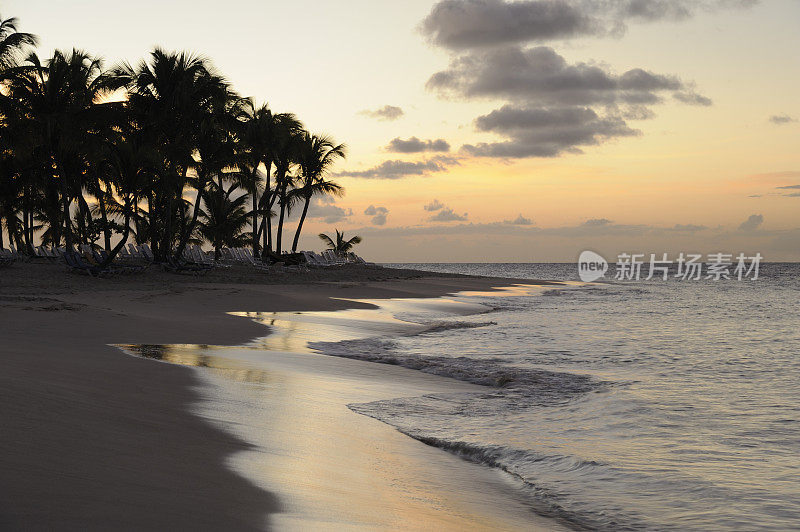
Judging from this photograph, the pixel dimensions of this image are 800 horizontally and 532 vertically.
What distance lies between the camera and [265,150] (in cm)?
3672

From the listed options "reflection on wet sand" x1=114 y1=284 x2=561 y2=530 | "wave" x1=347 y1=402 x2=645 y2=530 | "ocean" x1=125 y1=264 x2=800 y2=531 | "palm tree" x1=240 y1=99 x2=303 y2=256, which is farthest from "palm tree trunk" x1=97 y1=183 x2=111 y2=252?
"wave" x1=347 y1=402 x2=645 y2=530

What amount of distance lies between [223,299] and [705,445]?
1571cm

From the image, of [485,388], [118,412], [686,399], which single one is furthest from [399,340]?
[118,412]

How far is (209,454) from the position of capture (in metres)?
4.28

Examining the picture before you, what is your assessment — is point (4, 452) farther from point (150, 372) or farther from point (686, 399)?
point (686, 399)

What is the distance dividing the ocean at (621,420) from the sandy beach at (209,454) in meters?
0.48

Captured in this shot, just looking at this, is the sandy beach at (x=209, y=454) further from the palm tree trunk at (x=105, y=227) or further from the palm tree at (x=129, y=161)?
the palm tree trunk at (x=105, y=227)

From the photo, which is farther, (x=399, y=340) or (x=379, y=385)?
(x=399, y=340)

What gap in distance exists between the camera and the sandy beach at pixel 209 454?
311cm

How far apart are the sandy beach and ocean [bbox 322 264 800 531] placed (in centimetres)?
48

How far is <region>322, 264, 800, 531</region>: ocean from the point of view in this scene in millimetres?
4355

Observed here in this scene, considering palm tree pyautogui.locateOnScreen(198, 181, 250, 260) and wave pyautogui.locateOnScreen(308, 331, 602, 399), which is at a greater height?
palm tree pyautogui.locateOnScreen(198, 181, 250, 260)

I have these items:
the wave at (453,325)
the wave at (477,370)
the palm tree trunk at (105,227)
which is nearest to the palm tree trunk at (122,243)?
the palm tree trunk at (105,227)

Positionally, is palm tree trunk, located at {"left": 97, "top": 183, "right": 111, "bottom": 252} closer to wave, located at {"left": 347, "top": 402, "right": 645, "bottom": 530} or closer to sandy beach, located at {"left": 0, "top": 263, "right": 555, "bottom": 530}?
sandy beach, located at {"left": 0, "top": 263, "right": 555, "bottom": 530}
